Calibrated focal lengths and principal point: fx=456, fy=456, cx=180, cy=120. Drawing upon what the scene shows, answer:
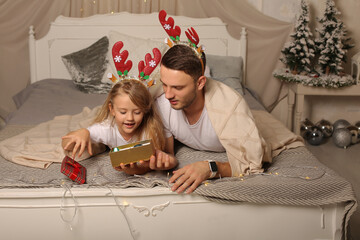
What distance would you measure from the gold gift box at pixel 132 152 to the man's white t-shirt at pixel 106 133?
269 mm

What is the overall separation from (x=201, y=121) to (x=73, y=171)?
0.55 meters

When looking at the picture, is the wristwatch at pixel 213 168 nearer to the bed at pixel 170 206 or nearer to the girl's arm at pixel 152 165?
the bed at pixel 170 206

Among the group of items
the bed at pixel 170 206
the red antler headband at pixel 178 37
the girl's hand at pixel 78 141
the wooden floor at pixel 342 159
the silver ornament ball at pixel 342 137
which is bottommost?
the wooden floor at pixel 342 159

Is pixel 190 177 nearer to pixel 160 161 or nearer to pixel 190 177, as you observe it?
pixel 190 177

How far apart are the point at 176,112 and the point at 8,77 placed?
2175 mm

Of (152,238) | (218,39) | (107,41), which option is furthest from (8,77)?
(152,238)

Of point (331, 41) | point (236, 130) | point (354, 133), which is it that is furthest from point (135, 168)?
point (354, 133)

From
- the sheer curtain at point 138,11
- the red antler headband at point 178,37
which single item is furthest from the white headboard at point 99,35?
the red antler headband at point 178,37

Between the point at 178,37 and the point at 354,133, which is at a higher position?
the point at 178,37

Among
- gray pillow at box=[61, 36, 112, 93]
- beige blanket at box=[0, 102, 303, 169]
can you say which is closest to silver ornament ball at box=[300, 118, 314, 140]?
beige blanket at box=[0, 102, 303, 169]

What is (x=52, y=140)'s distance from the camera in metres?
2.13

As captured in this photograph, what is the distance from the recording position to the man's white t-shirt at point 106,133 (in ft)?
6.21

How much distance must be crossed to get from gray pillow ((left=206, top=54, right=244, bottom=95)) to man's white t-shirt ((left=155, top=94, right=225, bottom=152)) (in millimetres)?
1215

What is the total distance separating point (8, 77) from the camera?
11.8ft
